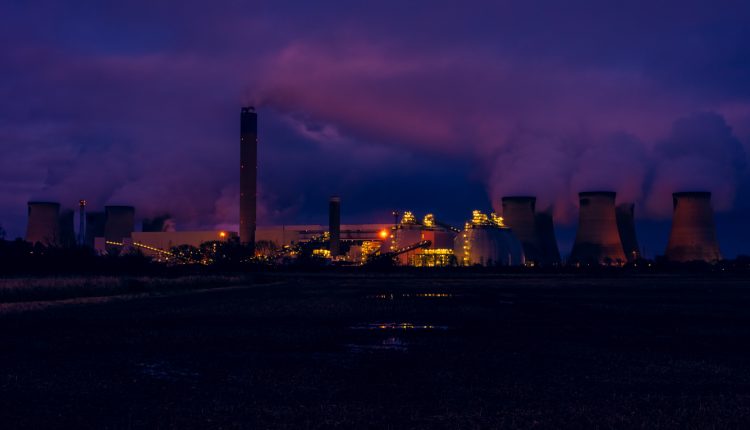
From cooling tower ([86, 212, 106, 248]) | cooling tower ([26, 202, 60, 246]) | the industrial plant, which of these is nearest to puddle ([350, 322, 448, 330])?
the industrial plant

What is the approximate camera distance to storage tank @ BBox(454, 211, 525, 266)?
11457cm

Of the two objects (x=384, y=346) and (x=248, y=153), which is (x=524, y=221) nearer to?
(x=248, y=153)

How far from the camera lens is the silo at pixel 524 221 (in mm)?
117250

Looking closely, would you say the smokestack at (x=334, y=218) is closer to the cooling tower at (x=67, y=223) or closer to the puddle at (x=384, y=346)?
the cooling tower at (x=67, y=223)

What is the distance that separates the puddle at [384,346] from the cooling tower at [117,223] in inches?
4440

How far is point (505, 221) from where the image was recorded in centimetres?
11988

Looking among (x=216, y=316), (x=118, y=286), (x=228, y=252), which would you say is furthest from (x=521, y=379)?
(x=228, y=252)

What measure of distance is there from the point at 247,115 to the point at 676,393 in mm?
96897

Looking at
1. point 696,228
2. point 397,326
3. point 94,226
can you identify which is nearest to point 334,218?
point 94,226

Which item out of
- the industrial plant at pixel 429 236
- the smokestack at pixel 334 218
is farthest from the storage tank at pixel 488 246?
the smokestack at pixel 334 218

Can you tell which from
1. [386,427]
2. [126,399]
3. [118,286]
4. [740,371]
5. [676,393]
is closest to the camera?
[386,427]

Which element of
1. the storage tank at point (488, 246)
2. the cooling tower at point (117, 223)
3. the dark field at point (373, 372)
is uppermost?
the cooling tower at point (117, 223)

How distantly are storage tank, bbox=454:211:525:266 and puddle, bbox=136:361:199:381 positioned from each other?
103 m

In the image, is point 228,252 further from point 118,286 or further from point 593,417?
point 593,417
